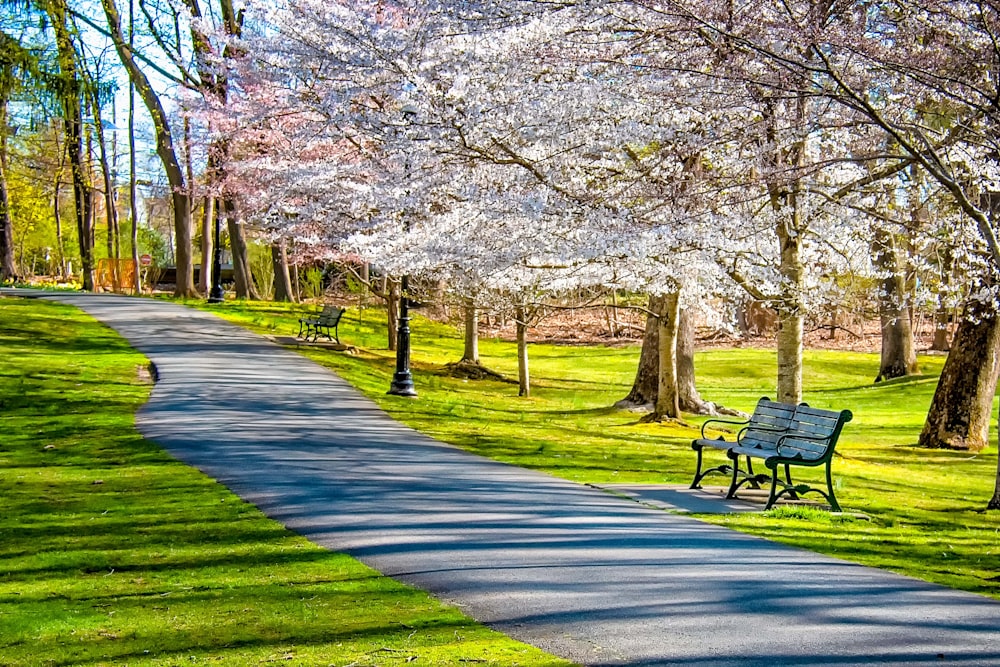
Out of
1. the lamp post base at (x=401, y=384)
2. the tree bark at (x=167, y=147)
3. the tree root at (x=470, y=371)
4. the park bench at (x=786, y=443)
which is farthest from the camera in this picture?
the tree bark at (x=167, y=147)

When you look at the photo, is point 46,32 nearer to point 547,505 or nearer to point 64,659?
point 547,505

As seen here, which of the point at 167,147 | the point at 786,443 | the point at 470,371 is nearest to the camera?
the point at 786,443

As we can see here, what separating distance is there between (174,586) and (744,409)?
740 inches

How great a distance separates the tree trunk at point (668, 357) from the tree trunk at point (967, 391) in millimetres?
4400

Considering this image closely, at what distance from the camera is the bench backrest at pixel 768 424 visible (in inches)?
420

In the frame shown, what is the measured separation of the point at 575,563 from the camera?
701 centimetres

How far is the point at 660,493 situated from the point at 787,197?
5.32m

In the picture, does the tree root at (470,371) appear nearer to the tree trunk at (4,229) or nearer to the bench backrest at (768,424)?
the bench backrest at (768,424)

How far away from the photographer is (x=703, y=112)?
1129cm

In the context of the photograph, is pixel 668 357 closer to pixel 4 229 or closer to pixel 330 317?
pixel 330 317

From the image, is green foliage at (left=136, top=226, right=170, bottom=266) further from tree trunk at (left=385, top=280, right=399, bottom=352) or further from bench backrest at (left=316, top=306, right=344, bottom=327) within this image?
bench backrest at (left=316, top=306, right=344, bottom=327)

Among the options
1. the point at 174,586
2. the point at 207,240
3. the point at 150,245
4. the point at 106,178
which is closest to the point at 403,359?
the point at 174,586

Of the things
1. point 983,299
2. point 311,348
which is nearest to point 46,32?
point 311,348

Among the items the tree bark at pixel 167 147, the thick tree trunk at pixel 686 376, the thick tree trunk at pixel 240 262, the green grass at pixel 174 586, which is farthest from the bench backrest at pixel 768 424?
the thick tree trunk at pixel 240 262
